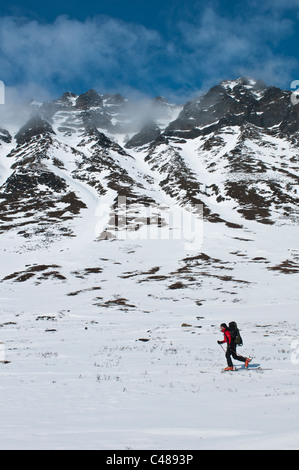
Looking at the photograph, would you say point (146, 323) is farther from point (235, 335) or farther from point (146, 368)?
point (235, 335)

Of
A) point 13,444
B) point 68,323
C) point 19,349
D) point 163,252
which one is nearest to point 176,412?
point 13,444

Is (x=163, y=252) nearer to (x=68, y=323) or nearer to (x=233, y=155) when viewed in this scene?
(x=68, y=323)

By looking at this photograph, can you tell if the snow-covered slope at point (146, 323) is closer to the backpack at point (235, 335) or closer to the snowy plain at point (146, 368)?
the snowy plain at point (146, 368)

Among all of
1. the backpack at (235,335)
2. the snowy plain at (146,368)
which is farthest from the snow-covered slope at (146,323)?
the backpack at (235,335)

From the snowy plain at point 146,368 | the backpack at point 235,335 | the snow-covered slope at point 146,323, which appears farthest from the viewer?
the backpack at point 235,335

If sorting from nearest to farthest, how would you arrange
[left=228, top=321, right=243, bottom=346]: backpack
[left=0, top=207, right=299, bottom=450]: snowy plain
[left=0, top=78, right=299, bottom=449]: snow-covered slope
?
[left=0, top=207, right=299, bottom=450]: snowy plain < [left=0, top=78, right=299, bottom=449]: snow-covered slope < [left=228, top=321, right=243, bottom=346]: backpack

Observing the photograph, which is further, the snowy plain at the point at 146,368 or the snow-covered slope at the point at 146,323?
the snow-covered slope at the point at 146,323

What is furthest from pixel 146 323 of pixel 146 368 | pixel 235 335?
pixel 235 335

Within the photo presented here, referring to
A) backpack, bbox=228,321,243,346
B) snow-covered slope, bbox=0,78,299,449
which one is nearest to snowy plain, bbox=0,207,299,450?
snow-covered slope, bbox=0,78,299,449

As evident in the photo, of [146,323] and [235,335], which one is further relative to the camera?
[146,323]

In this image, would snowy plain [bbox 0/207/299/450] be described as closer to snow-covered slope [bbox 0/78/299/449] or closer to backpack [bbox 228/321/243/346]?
snow-covered slope [bbox 0/78/299/449]

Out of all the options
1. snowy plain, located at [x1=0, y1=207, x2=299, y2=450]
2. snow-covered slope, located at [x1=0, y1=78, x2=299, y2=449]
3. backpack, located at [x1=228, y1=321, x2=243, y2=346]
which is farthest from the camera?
backpack, located at [x1=228, y1=321, x2=243, y2=346]

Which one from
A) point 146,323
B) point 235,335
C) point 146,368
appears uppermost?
point 146,323

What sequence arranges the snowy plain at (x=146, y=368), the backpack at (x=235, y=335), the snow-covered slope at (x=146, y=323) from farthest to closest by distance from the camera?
the backpack at (x=235, y=335), the snow-covered slope at (x=146, y=323), the snowy plain at (x=146, y=368)
